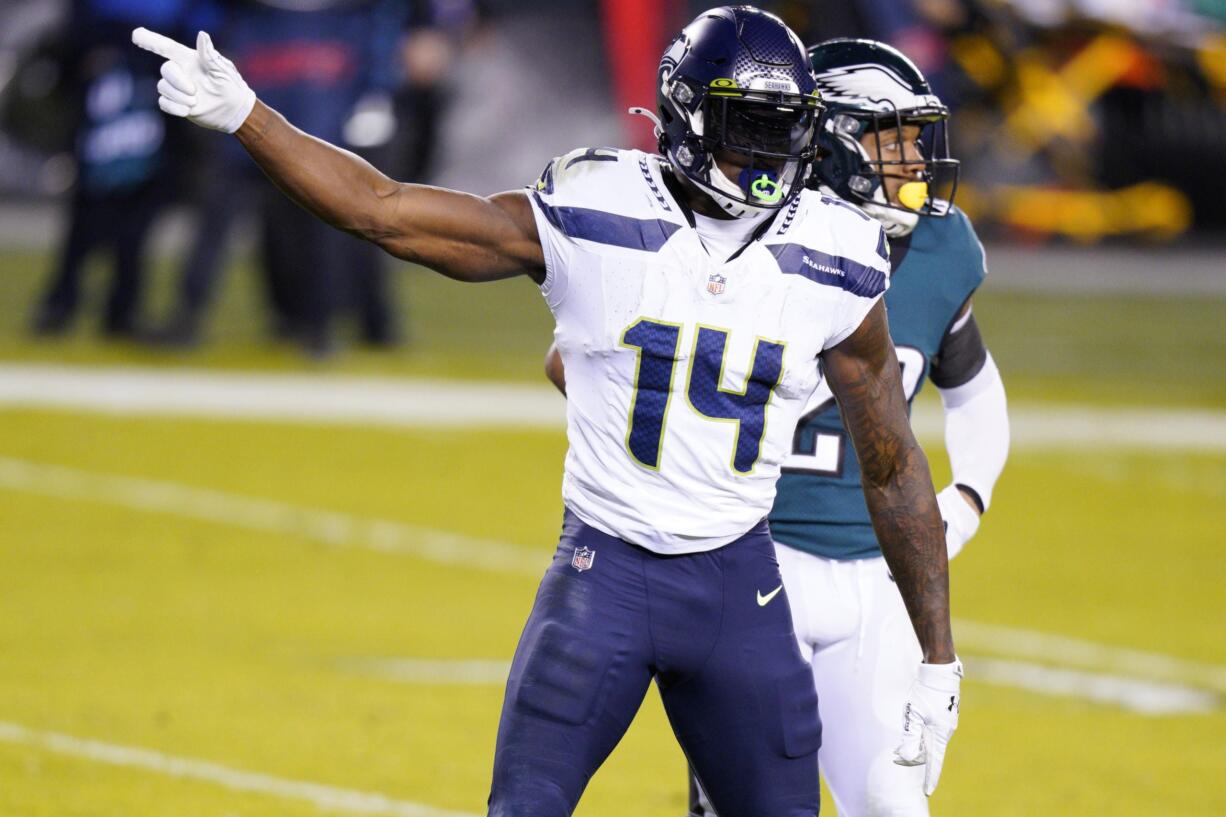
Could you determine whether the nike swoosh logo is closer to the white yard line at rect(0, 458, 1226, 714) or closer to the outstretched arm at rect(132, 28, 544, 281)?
the outstretched arm at rect(132, 28, 544, 281)

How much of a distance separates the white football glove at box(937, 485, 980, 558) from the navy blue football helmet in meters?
1.08

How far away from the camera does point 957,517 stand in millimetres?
4676

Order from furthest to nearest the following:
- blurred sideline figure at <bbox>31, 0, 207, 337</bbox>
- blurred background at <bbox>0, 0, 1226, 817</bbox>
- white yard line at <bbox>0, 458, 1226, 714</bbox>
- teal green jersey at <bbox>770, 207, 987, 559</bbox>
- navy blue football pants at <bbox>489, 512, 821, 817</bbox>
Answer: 1. blurred sideline figure at <bbox>31, 0, 207, 337</bbox>
2. white yard line at <bbox>0, 458, 1226, 714</bbox>
3. blurred background at <bbox>0, 0, 1226, 817</bbox>
4. teal green jersey at <bbox>770, 207, 987, 559</bbox>
5. navy blue football pants at <bbox>489, 512, 821, 817</bbox>

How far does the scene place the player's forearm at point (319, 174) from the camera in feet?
11.7

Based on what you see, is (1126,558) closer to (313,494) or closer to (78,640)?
(313,494)

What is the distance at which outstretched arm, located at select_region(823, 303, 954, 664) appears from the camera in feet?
12.7

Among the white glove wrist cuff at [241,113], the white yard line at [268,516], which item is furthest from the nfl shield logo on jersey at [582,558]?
the white yard line at [268,516]

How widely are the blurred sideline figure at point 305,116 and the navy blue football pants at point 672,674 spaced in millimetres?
9104

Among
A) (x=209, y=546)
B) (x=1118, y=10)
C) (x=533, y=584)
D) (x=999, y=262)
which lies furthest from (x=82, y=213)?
(x=1118, y=10)

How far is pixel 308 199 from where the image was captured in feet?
11.9

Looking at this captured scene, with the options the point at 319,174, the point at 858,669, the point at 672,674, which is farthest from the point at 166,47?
the point at 858,669

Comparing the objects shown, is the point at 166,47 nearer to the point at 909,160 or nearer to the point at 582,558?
the point at 582,558

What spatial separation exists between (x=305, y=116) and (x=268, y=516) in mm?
3918

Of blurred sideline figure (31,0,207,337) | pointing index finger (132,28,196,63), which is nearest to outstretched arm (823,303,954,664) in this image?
pointing index finger (132,28,196,63)
